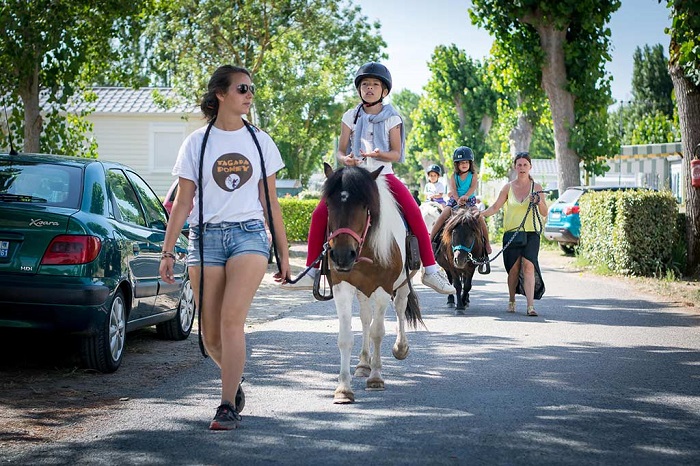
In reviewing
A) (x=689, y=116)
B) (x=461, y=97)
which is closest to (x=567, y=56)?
(x=689, y=116)

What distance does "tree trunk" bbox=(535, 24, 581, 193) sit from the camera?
1065 inches

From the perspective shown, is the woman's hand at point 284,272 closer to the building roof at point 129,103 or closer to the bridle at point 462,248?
the bridle at point 462,248

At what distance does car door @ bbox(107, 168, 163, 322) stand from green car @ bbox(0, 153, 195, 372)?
0.01 metres

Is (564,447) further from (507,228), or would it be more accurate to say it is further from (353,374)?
(507,228)

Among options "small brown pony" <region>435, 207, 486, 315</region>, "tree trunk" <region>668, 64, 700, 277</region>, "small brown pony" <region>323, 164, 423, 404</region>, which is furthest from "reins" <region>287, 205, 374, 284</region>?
"tree trunk" <region>668, 64, 700, 277</region>

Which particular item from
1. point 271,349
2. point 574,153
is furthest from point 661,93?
point 271,349

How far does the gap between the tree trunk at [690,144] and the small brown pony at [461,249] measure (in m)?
5.85

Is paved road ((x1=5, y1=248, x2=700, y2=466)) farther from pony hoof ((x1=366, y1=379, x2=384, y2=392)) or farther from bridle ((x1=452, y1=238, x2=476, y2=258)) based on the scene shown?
bridle ((x1=452, y1=238, x2=476, y2=258))

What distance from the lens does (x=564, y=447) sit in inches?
221

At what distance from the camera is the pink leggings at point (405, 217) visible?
25.8ft

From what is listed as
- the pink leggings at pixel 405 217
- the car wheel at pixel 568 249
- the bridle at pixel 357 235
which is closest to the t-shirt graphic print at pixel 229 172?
the bridle at pixel 357 235

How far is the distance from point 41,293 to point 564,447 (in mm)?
→ 4365

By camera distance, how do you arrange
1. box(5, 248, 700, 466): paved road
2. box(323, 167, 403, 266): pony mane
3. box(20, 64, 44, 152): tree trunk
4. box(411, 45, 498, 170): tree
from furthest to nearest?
box(411, 45, 498, 170): tree, box(20, 64, 44, 152): tree trunk, box(323, 167, 403, 266): pony mane, box(5, 248, 700, 466): paved road

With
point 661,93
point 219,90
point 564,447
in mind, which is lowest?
point 564,447
